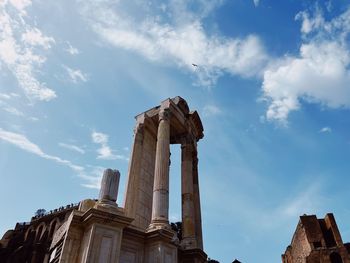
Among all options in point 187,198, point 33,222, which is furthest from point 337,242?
point 33,222

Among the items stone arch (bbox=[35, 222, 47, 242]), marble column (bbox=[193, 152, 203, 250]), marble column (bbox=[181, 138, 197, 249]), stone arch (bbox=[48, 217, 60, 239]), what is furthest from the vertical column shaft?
stone arch (bbox=[35, 222, 47, 242])

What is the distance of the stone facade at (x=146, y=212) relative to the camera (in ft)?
26.2

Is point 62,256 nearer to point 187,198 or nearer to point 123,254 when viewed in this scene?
point 123,254

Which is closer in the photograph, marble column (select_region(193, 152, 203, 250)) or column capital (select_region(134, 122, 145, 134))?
marble column (select_region(193, 152, 203, 250))

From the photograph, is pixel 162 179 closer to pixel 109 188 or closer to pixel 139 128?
pixel 109 188

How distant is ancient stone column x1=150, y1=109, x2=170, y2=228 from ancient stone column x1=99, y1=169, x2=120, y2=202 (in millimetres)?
1747

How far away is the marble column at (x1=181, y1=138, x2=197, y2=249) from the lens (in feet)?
38.4

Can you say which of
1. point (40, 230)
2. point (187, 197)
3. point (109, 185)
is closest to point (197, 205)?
point (187, 197)

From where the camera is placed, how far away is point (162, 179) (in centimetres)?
1130

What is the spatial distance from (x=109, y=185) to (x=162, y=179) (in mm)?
2746

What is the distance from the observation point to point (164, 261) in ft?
29.3

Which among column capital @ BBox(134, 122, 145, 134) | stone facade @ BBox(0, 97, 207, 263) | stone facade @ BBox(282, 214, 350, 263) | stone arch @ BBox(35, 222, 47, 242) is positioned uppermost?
stone arch @ BBox(35, 222, 47, 242)

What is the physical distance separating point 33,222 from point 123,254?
177 feet

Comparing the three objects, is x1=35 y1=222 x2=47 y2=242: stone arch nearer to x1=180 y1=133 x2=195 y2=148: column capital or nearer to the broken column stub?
x1=180 y1=133 x2=195 y2=148: column capital
